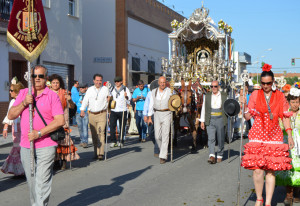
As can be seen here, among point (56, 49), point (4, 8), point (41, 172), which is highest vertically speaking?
point (4, 8)

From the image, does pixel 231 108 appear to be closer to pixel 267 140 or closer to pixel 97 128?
pixel 97 128

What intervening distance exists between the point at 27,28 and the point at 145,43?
33.6m

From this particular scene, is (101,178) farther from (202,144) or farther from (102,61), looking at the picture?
(102,61)

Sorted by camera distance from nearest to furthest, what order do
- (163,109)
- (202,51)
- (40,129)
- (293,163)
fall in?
(40,129)
(293,163)
(163,109)
(202,51)

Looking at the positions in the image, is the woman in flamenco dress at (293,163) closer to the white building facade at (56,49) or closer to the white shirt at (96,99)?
the white shirt at (96,99)

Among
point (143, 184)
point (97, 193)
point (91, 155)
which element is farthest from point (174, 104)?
point (97, 193)

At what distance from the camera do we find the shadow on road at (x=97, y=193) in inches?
291

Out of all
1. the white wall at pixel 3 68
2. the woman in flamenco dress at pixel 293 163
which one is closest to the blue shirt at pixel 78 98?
the white wall at pixel 3 68

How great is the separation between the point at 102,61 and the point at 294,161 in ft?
93.9

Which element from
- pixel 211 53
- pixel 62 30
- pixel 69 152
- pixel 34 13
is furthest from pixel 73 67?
pixel 34 13

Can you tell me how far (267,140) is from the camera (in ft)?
21.5

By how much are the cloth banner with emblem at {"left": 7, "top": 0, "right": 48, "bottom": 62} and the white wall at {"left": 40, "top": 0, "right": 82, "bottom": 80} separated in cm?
1650

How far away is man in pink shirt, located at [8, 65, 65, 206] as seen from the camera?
570 centimetres

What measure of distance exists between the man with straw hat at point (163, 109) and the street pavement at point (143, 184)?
629mm
